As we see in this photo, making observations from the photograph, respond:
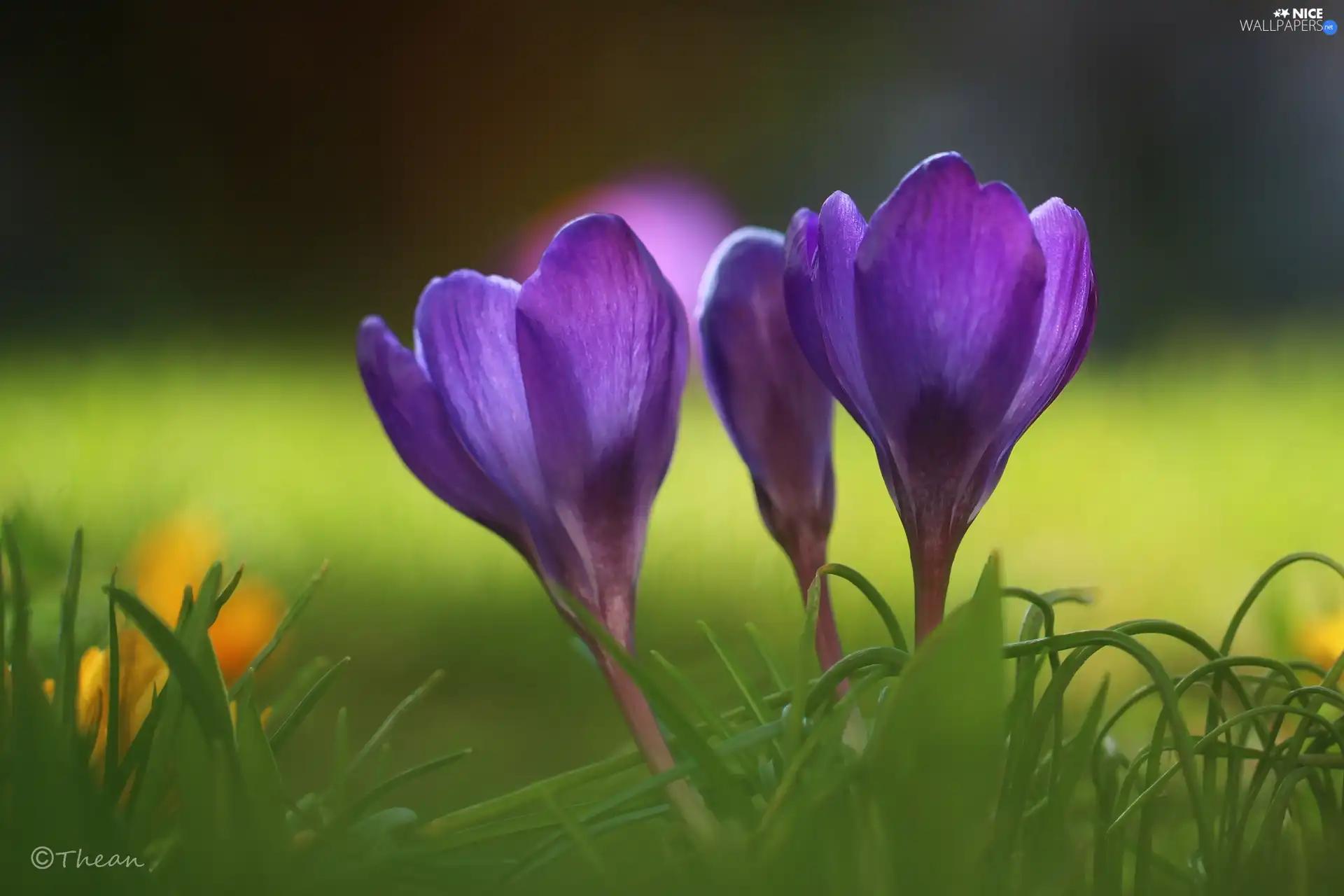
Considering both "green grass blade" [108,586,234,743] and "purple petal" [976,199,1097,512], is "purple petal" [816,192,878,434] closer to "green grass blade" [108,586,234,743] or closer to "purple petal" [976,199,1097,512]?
"purple petal" [976,199,1097,512]

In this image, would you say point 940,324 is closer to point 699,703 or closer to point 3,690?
point 699,703

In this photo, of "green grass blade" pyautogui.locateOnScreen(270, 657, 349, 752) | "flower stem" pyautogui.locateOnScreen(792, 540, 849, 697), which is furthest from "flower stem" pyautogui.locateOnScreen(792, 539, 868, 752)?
"green grass blade" pyautogui.locateOnScreen(270, 657, 349, 752)

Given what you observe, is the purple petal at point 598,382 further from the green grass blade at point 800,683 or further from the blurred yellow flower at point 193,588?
the blurred yellow flower at point 193,588

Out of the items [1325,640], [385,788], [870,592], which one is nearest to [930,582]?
[870,592]

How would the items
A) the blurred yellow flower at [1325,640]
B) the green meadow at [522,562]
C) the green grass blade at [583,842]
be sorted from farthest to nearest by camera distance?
1. the green meadow at [522,562]
2. the blurred yellow flower at [1325,640]
3. the green grass blade at [583,842]

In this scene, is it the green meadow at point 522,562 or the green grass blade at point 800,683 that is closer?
the green grass blade at point 800,683

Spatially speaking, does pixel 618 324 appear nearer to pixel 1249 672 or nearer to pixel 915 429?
pixel 915 429

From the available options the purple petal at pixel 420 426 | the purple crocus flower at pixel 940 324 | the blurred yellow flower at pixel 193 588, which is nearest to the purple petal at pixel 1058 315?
the purple crocus flower at pixel 940 324
